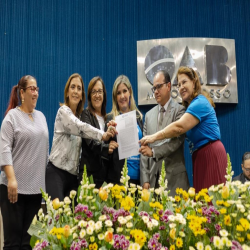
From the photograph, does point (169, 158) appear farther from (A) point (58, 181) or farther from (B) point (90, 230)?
(B) point (90, 230)

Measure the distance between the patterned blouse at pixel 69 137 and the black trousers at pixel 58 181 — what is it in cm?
3

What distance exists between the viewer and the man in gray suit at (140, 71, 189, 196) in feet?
6.59

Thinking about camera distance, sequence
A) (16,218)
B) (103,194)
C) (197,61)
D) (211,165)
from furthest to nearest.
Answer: (197,61)
(16,218)
(211,165)
(103,194)

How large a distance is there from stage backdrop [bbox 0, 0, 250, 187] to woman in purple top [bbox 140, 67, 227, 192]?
1.93 m

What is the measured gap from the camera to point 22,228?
6.73 ft

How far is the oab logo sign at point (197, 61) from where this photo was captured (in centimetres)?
395

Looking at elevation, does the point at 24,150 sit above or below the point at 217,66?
below

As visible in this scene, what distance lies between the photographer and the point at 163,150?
200cm

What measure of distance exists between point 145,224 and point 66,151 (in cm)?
132

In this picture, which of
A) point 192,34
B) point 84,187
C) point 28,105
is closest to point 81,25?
point 192,34

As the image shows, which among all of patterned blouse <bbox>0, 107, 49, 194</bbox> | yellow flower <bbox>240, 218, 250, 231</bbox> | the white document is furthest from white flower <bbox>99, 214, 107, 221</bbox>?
patterned blouse <bbox>0, 107, 49, 194</bbox>

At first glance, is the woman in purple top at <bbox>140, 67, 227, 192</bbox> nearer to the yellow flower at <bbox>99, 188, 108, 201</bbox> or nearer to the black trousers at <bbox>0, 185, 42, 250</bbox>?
the black trousers at <bbox>0, 185, 42, 250</bbox>

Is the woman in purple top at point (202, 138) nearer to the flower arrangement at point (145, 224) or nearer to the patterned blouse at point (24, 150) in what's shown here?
the patterned blouse at point (24, 150)

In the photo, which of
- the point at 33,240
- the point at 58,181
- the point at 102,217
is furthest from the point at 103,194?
the point at 58,181
